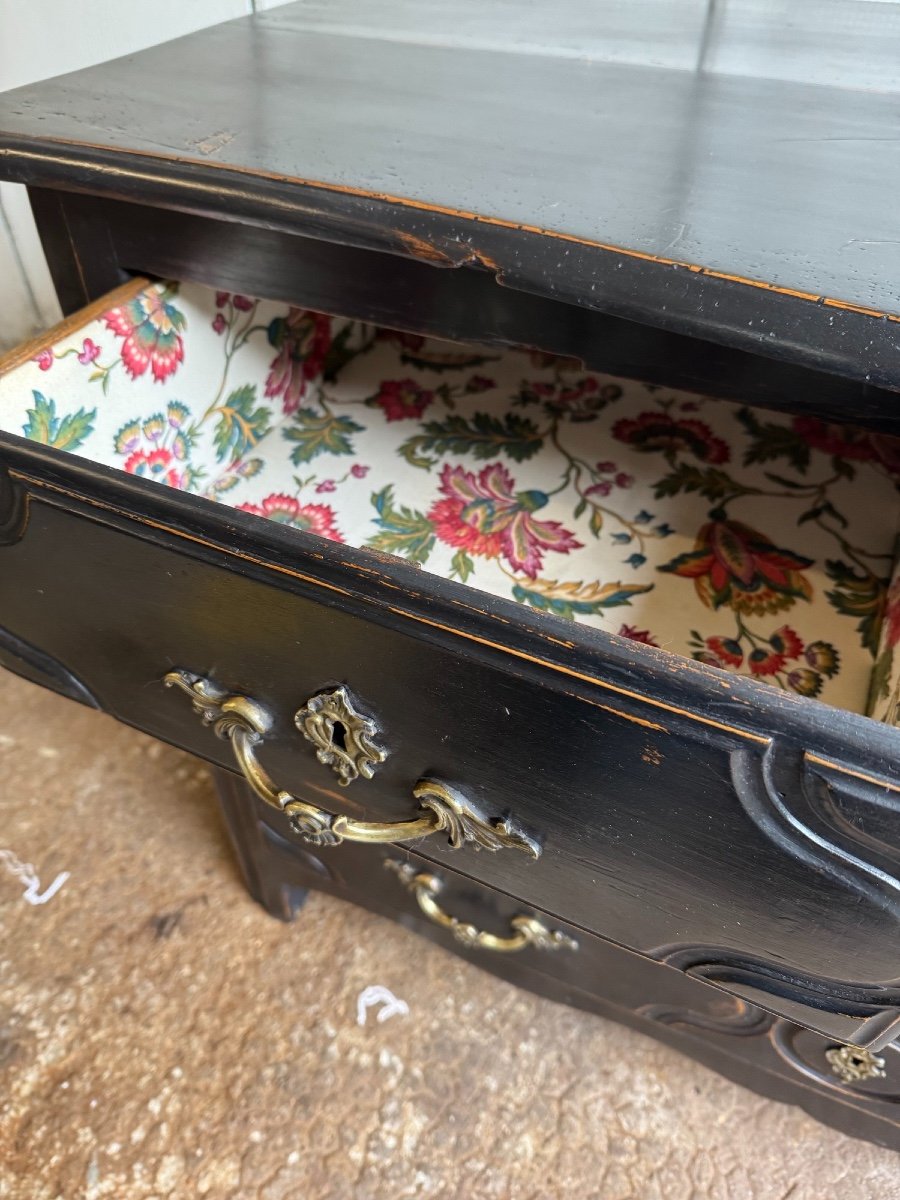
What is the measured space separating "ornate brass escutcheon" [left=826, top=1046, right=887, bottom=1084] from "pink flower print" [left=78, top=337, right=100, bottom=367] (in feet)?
2.06

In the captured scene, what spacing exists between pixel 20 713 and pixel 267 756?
64cm

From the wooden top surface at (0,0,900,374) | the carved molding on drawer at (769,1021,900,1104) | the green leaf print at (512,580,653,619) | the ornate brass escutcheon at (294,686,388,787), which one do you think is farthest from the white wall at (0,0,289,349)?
the carved molding on drawer at (769,1021,900,1104)

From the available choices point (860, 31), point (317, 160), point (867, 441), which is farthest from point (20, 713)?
point (860, 31)

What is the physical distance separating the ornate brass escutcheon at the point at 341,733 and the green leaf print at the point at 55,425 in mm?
223

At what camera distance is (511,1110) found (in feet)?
2.38

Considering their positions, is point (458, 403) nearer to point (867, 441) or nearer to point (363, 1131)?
point (867, 441)

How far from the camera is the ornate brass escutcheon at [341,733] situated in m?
0.40

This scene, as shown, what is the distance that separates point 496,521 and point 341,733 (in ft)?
0.86

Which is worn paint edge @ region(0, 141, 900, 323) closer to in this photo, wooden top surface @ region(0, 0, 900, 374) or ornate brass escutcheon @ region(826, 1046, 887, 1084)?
wooden top surface @ region(0, 0, 900, 374)

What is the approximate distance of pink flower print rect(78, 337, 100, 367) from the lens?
0.53m

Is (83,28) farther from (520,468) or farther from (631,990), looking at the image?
(631,990)

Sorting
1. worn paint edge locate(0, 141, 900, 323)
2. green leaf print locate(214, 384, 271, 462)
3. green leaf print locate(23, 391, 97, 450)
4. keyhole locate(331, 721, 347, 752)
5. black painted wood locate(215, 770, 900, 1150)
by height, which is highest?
worn paint edge locate(0, 141, 900, 323)

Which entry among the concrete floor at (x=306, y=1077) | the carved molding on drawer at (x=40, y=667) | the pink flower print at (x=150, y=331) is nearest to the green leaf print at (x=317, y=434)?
the pink flower print at (x=150, y=331)

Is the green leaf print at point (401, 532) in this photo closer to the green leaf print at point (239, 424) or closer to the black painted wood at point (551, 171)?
the green leaf print at point (239, 424)
